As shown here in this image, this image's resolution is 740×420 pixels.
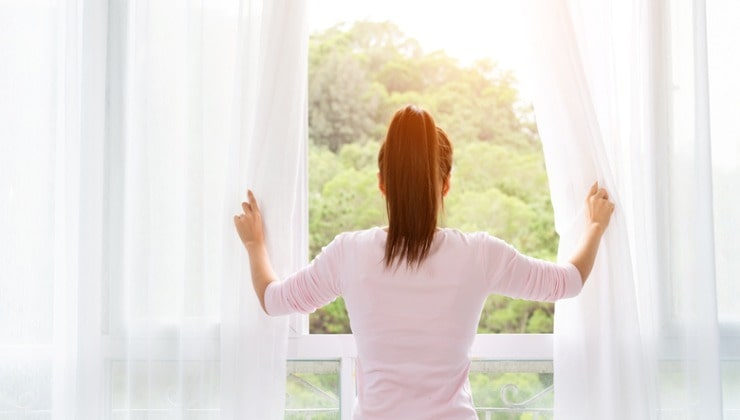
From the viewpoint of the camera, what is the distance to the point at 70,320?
1.86 metres

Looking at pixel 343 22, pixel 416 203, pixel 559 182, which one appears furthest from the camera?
pixel 343 22

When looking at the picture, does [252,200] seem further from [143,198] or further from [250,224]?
[143,198]

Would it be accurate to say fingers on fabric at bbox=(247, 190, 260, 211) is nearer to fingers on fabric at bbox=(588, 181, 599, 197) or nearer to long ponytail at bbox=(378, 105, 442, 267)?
long ponytail at bbox=(378, 105, 442, 267)

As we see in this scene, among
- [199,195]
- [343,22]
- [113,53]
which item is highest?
[343,22]

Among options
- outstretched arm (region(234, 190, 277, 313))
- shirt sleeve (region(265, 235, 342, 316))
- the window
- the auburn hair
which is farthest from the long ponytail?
the window

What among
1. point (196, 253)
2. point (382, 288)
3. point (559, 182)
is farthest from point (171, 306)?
point (559, 182)

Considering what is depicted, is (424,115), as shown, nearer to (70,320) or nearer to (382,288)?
(382,288)

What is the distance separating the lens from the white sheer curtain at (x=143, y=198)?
183 centimetres

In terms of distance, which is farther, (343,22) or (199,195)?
(343,22)

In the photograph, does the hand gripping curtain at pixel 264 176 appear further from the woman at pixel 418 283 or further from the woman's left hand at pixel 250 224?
the woman at pixel 418 283

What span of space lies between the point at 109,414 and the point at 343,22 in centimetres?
367

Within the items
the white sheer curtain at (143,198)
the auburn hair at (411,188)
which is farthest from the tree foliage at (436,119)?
the auburn hair at (411,188)

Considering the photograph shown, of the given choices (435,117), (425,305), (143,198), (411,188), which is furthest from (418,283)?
(435,117)

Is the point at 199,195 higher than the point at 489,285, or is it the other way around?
the point at 199,195
